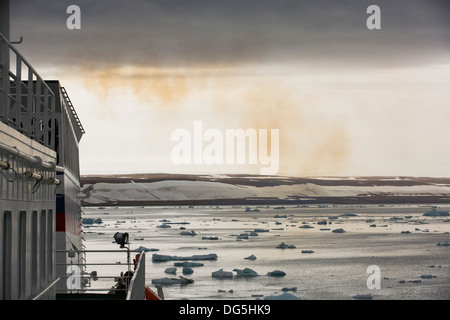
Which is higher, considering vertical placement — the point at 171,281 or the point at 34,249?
the point at 34,249

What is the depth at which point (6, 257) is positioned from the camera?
33.1 feet

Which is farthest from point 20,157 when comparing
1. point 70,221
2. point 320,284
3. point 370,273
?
point 370,273

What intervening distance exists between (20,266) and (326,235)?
147m

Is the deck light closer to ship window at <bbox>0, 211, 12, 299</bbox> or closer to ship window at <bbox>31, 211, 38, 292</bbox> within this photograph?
ship window at <bbox>31, 211, 38, 292</bbox>

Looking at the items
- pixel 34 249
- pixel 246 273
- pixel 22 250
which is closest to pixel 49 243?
pixel 34 249

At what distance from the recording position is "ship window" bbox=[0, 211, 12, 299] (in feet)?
32.8

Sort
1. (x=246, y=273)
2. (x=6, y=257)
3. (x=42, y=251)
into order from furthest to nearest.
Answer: (x=246, y=273), (x=42, y=251), (x=6, y=257)

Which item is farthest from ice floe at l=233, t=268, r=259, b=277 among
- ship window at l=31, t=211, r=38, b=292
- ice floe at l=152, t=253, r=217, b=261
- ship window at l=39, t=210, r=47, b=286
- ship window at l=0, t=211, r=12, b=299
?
ship window at l=0, t=211, r=12, b=299

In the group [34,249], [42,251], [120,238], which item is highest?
[34,249]

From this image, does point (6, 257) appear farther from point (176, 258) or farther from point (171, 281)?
point (176, 258)

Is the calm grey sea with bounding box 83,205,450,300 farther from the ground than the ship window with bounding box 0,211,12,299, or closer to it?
closer to it

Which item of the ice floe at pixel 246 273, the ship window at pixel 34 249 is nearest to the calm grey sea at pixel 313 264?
the ice floe at pixel 246 273

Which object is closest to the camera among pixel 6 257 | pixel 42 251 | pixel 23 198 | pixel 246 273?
pixel 6 257

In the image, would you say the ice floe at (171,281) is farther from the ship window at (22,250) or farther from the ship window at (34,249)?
the ship window at (22,250)
